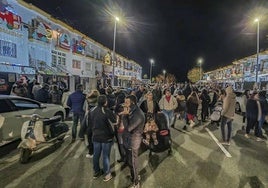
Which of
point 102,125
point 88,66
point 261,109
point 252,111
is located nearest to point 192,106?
point 252,111

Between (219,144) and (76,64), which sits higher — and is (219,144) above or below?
below

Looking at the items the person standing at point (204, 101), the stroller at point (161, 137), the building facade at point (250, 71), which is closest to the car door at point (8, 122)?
the stroller at point (161, 137)

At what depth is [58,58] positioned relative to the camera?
23.4 m

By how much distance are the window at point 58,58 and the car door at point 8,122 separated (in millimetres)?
16378

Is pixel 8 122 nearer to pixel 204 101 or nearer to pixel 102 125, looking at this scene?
pixel 102 125

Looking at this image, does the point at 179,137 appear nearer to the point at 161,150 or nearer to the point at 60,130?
the point at 161,150

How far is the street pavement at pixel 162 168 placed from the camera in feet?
14.1

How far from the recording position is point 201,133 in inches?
334

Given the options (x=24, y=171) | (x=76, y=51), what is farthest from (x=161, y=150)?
(x=76, y=51)

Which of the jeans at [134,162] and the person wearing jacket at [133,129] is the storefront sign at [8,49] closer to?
the person wearing jacket at [133,129]

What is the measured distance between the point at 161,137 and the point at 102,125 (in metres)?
2.29

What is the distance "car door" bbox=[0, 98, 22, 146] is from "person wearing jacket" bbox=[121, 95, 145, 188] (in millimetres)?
3875

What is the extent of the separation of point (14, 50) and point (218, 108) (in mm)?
15528

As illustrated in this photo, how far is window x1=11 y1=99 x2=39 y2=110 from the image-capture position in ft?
22.5
